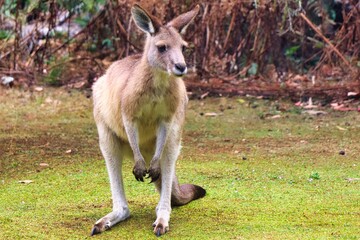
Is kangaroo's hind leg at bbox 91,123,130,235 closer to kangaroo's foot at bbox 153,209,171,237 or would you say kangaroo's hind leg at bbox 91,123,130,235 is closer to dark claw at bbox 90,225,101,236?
dark claw at bbox 90,225,101,236

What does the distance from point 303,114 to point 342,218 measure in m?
3.94

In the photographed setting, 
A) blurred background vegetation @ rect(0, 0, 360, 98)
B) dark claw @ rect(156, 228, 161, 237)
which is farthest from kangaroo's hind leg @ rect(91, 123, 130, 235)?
blurred background vegetation @ rect(0, 0, 360, 98)

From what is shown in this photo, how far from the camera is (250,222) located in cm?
455

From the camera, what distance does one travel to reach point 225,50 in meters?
9.74

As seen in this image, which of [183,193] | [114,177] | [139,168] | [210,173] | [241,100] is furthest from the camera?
[241,100]

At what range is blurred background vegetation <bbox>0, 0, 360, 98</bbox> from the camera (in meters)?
9.00

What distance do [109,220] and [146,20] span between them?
118cm

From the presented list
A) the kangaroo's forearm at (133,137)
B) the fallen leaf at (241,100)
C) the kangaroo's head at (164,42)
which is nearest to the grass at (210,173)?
the fallen leaf at (241,100)

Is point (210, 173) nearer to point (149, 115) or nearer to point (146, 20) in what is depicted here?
point (149, 115)

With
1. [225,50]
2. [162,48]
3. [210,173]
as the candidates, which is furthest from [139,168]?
[225,50]

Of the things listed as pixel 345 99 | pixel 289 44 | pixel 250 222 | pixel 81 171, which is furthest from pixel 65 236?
pixel 289 44

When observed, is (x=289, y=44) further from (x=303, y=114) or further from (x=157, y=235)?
(x=157, y=235)

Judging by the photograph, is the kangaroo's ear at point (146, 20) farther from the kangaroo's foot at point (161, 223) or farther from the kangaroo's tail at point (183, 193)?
the kangaroo's foot at point (161, 223)

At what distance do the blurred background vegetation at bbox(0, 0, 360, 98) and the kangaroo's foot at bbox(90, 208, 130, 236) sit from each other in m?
4.16
